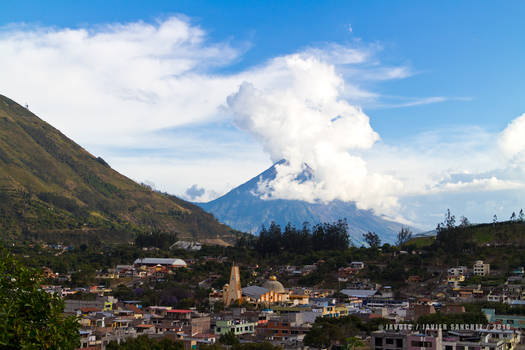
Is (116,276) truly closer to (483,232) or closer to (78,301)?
(78,301)

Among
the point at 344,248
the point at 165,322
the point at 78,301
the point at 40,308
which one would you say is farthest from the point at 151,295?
the point at 40,308

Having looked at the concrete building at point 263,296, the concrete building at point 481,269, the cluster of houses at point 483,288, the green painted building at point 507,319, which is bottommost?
the green painted building at point 507,319

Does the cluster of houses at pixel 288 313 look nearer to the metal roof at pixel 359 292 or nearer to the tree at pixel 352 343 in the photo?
the metal roof at pixel 359 292

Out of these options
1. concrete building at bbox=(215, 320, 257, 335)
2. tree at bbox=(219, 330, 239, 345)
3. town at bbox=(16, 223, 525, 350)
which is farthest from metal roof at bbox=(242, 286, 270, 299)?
tree at bbox=(219, 330, 239, 345)

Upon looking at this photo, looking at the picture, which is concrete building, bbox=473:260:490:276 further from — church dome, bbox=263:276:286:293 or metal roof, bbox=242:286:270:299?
metal roof, bbox=242:286:270:299

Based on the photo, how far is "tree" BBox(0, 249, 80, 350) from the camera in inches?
832

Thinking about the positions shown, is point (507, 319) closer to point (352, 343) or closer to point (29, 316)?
point (352, 343)

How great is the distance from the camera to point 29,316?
23062 mm

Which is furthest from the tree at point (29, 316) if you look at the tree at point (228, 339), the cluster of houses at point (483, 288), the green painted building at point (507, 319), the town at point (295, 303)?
the cluster of houses at point (483, 288)

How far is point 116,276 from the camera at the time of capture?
11038 cm

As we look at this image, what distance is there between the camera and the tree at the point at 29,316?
2114 cm

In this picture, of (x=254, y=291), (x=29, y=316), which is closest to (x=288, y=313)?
(x=254, y=291)

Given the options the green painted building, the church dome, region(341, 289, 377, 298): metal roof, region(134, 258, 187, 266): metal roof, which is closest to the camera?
the green painted building

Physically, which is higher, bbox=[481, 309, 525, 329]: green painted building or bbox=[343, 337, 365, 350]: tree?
bbox=[481, 309, 525, 329]: green painted building
